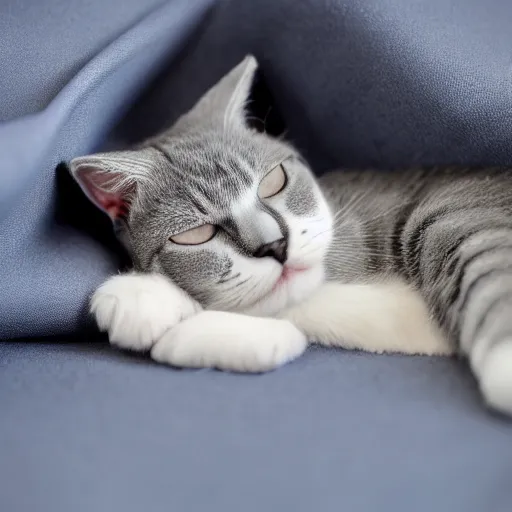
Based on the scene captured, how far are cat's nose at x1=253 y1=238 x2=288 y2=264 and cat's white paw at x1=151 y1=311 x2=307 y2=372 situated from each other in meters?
0.10

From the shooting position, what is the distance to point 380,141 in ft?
3.93

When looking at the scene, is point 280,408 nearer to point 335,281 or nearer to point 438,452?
point 438,452

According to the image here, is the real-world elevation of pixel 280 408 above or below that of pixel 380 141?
below

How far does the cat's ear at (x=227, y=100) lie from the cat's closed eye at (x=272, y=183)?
16cm

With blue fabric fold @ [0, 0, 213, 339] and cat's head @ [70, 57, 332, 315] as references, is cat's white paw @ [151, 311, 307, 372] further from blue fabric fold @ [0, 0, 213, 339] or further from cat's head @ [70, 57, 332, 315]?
blue fabric fold @ [0, 0, 213, 339]

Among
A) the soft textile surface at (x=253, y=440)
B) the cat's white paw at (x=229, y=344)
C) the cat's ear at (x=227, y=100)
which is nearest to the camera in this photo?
the soft textile surface at (x=253, y=440)

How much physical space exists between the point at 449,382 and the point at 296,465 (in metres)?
0.22

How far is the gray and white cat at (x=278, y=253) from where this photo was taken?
0.85 meters

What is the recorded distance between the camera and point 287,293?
3.17 ft

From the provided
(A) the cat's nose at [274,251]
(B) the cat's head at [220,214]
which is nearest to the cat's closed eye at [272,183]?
(B) the cat's head at [220,214]

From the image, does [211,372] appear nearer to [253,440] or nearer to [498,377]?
[253,440]

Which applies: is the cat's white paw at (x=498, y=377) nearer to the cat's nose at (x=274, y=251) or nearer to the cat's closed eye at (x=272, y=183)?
the cat's nose at (x=274, y=251)

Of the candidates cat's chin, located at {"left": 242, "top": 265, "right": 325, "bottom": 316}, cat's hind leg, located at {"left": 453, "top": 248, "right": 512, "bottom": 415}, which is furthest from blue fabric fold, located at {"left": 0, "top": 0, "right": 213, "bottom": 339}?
cat's hind leg, located at {"left": 453, "top": 248, "right": 512, "bottom": 415}

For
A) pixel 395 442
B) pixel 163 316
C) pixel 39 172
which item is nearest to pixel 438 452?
pixel 395 442
